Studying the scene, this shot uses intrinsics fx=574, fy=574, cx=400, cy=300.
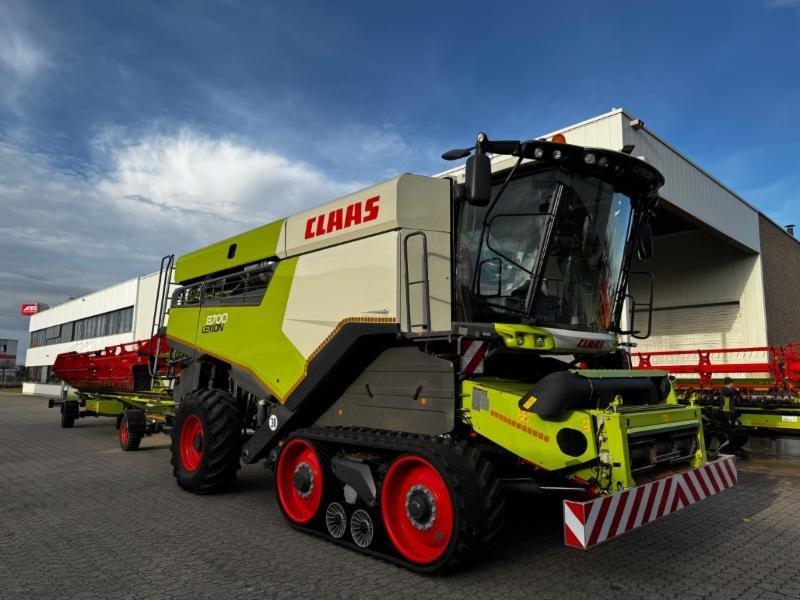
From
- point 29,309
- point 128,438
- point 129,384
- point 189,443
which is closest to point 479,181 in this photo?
point 189,443

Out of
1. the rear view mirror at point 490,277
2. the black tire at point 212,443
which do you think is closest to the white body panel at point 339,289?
the rear view mirror at point 490,277

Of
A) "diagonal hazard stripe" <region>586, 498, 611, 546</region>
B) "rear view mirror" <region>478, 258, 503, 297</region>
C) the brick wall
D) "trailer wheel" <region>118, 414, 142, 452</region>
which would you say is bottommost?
"trailer wheel" <region>118, 414, 142, 452</region>

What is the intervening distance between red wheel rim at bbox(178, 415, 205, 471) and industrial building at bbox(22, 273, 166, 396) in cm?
2665

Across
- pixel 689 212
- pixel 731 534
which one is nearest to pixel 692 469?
pixel 731 534

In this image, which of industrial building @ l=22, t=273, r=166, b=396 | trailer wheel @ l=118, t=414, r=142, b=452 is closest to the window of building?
industrial building @ l=22, t=273, r=166, b=396

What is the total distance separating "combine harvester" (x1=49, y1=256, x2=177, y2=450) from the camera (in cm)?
964

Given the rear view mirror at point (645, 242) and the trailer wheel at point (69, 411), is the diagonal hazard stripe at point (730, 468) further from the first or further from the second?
the trailer wheel at point (69, 411)

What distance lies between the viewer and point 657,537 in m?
4.98

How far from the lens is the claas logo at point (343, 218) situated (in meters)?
4.86

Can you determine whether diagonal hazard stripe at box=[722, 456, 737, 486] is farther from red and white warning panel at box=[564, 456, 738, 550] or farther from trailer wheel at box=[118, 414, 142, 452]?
trailer wheel at box=[118, 414, 142, 452]

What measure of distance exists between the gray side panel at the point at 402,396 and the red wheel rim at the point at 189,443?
7.87ft

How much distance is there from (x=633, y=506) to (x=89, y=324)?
1822 inches

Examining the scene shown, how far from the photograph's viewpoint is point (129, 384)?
39.0 ft

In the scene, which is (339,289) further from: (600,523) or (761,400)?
(761,400)
